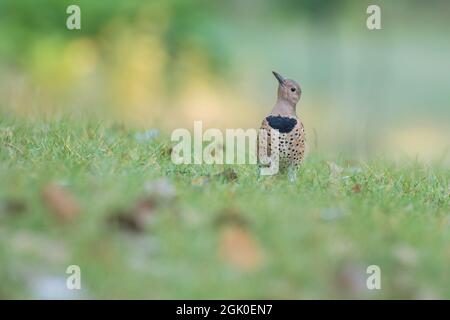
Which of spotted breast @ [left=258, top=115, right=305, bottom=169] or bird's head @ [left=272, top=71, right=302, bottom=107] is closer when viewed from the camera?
spotted breast @ [left=258, top=115, right=305, bottom=169]

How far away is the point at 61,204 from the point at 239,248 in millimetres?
941

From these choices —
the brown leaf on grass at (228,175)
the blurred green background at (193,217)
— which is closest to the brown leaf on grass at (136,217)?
the blurred green background at (193,217)

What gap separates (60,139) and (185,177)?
1.05 metres

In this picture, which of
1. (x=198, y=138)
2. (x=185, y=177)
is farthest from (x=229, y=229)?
(x=198, y=138)

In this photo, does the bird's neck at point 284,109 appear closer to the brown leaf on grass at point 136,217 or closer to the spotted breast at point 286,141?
the spotted breast at point 286,141

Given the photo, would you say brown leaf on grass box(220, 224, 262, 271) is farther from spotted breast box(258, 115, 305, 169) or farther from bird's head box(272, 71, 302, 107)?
bird's head box(272, 71, 302, 107)

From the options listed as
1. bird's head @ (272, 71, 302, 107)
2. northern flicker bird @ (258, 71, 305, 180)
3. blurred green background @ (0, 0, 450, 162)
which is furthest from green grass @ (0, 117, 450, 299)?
blurred green background @ (0, 0, 450, 162)

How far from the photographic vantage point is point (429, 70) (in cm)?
3459

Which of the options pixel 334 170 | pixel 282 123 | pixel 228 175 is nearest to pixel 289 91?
pixel 282 123

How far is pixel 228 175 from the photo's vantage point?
19.8 ft

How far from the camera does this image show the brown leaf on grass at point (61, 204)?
4.57 m

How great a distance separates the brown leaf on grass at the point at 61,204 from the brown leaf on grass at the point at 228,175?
148 centimetres

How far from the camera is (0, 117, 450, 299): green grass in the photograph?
428cm

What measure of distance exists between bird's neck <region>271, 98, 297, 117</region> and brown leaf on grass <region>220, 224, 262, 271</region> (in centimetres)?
189
